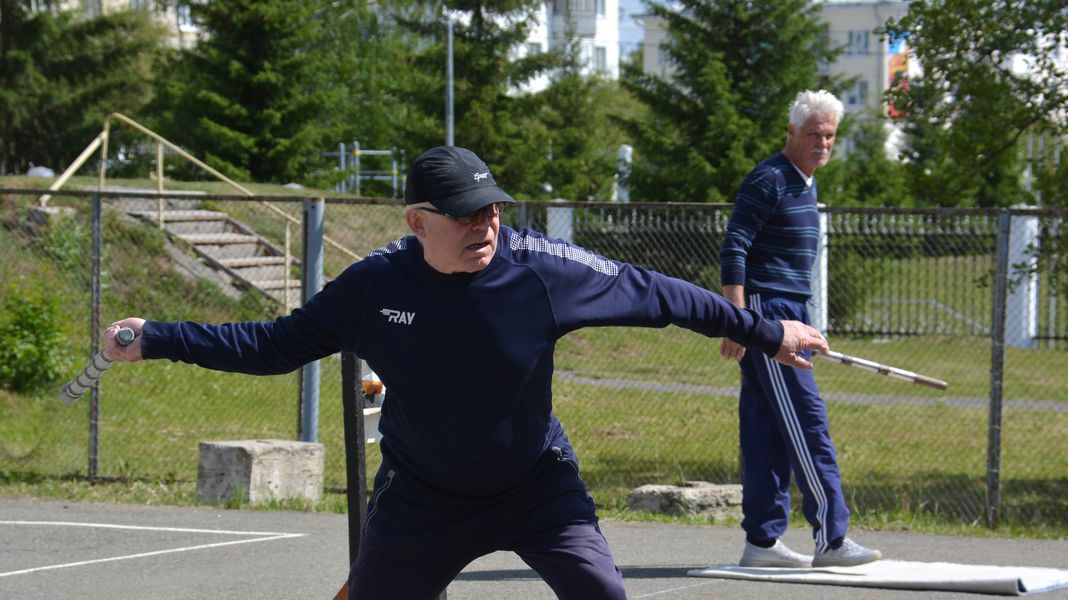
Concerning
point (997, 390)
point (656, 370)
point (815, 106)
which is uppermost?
point (815, 106)

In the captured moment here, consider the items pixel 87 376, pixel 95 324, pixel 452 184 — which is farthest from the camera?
pixel 95 324

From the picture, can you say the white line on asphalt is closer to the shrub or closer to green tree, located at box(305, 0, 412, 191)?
the shrub

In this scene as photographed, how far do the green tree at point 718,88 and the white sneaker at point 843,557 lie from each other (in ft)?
68.2

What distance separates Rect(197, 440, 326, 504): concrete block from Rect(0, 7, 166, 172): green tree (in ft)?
81.7

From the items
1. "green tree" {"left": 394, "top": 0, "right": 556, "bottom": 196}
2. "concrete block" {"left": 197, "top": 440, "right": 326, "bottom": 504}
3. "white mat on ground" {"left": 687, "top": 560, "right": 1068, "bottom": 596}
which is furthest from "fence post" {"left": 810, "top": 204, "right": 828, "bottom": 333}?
"green tree" {"left": 394, "top": 0, "right": 556, "bottom": 196}

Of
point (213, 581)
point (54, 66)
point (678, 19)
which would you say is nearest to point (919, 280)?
point (213, 581)

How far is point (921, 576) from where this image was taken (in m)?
6.59

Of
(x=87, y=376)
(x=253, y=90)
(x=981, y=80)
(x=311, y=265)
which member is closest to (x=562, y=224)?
(x=981, y=80)

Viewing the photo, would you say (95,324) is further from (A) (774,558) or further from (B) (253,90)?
(B) (253,90)

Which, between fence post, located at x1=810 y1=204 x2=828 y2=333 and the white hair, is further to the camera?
fence post, located at x1=810 y1=204 x2=828 y2=333

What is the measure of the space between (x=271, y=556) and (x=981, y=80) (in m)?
6.53

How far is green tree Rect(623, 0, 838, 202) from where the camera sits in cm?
2739

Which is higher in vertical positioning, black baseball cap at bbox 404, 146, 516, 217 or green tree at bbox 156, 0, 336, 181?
green tree at bbox 156, 0, 336, 181

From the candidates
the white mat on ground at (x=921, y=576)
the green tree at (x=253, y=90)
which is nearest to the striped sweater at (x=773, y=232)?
the white mat on ground at (x=921, y=576)
